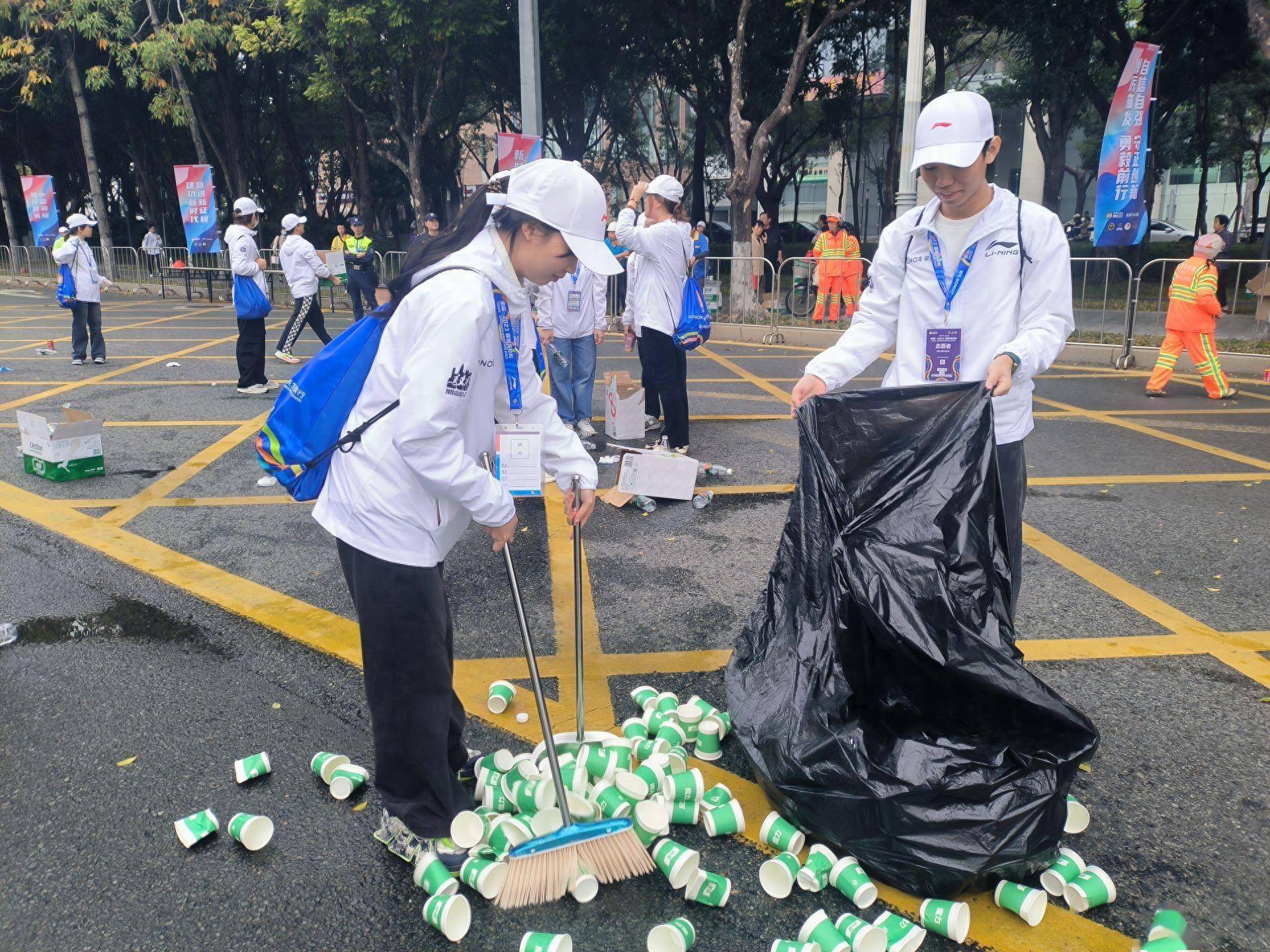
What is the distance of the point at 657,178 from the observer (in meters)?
6.52

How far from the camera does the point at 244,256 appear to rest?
29.5 feet

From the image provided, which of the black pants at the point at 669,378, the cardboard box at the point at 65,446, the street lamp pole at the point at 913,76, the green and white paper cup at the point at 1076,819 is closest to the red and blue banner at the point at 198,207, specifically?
the street lamp pole at the point at 913,76

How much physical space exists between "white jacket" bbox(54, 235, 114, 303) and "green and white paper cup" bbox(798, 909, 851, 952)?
1108 cm

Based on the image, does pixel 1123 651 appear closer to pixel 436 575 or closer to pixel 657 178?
pixel 436 575

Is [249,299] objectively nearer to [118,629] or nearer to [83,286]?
[83,286]

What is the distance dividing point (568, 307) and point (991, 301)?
169 inches

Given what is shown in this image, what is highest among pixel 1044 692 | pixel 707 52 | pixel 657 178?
pixel 707 52

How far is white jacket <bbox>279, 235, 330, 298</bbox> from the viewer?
10273 mm

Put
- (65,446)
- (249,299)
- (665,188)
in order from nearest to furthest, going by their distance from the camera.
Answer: (65,446)
(665,188)
(249,299)

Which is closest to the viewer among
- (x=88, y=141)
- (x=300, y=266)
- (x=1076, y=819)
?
(x=1076, y=819)

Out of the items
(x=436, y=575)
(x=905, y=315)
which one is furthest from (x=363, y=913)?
(x=905, y=315)

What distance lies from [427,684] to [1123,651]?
2.83 m

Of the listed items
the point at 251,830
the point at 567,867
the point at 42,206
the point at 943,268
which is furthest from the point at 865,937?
the point at 42,206

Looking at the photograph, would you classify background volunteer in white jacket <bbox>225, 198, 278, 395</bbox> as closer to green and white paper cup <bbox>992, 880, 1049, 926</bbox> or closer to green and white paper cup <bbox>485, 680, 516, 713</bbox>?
green and white paper cup <bbox>485, 680, 516, 713</bbox>
